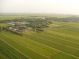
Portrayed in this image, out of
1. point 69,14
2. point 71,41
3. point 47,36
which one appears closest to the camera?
point 71,41

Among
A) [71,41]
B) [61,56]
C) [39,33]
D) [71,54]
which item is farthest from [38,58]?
[39,33]

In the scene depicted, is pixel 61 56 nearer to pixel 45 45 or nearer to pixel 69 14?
pixel 45 45

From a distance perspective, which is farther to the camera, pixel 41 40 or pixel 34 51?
pixel 41 40

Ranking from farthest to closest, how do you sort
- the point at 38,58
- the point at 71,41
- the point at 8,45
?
the point at 71,41 → the point at 8,45 → the point at 38,58
